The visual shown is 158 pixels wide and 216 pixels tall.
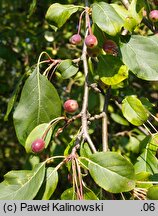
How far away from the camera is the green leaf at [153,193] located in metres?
1.07

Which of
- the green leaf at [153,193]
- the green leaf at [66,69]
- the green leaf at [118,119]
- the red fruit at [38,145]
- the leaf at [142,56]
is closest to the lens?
the green leaf at [153,193]

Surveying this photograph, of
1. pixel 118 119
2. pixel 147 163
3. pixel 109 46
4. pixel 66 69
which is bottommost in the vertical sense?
pixel 118 119

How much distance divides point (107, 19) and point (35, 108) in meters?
0.37

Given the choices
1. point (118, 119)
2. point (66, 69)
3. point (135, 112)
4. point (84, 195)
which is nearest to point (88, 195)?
point (84, 195)

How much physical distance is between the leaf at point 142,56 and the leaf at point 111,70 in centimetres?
4

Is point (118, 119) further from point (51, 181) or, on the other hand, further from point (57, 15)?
point (51, 181)

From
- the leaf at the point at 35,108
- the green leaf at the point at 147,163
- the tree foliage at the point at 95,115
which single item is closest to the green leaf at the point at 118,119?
the tree foliage at the point at 95,115

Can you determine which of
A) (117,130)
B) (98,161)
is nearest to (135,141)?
(117,130)

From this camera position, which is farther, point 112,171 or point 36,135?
point 36,135

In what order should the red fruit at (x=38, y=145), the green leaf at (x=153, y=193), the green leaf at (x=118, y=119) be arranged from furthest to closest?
the green leaf at (x=118, y=119), the red fruit at (x=38, y=145), the green leaf at (x=153, y=193)

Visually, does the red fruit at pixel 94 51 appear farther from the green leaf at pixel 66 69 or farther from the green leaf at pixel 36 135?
the green leaf at pixel 36 135

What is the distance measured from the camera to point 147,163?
4.80 feet

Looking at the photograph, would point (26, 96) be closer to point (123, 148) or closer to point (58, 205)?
point (58, 205)

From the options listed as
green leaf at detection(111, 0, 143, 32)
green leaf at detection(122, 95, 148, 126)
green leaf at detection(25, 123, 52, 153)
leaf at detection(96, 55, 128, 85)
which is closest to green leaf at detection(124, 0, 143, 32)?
green leaf at detection(111, 0, 143, 32)
